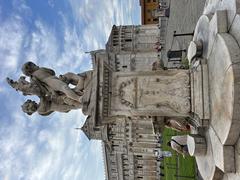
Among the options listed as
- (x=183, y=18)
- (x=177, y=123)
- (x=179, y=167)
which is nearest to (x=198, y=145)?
(x=177, y=123)

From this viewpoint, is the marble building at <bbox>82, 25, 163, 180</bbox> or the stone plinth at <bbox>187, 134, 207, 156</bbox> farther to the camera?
the marble building at <bbox>82, 25, 163, 180</bbox>

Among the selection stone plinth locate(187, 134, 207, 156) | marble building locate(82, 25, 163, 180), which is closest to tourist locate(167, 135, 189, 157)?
stone plinth locate(187, 134, 207, 156)

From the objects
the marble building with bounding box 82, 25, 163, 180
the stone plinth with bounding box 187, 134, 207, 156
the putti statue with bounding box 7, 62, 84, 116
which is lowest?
the stone plinth with bounding box 187, 134, 207, 156

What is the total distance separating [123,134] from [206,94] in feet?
139

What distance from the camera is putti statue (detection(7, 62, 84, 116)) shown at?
11.9 m

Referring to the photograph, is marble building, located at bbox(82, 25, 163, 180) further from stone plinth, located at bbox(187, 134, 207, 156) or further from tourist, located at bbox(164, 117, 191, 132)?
stone plinth, located at bbox(187, 134, 207, 156)

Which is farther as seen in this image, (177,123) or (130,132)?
(130,132)

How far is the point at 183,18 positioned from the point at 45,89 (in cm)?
2188

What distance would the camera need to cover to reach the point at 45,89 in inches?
483

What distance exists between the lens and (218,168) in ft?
32.0

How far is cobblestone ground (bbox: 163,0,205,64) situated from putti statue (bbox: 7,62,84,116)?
14649 millimetres

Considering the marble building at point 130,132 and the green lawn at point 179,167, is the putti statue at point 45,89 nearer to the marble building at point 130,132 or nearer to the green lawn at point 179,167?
the green lawn at point 179,167

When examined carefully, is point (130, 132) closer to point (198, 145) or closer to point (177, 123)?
point (177, 123)

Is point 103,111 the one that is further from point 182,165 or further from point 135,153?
point 135,153
